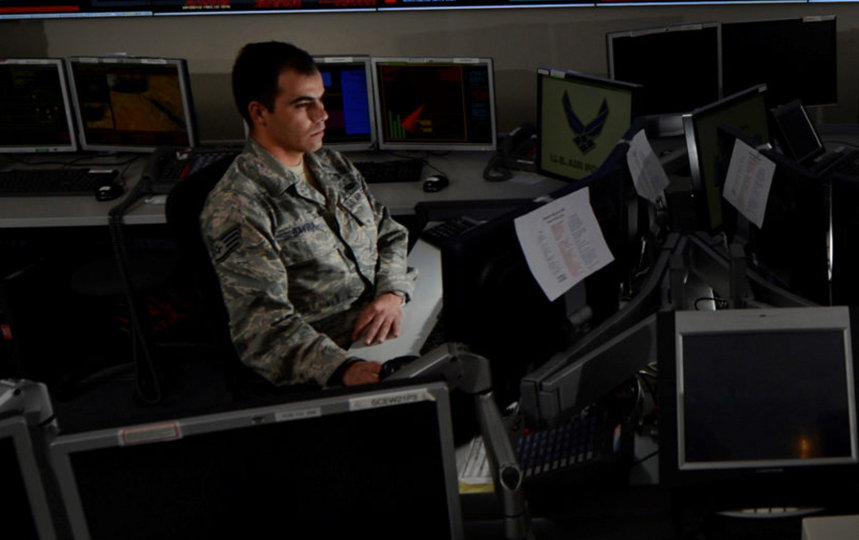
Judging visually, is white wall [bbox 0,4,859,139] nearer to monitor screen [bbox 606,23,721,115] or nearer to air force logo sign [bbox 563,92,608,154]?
monitor screen [bbox 606,23,721,115]

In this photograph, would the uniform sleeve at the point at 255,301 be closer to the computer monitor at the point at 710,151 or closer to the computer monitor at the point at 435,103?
the computer monitor at the point at 710,151

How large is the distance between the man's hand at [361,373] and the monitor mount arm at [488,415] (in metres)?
0.60

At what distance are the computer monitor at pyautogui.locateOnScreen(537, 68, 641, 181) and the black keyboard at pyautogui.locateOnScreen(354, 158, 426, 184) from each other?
432 mm

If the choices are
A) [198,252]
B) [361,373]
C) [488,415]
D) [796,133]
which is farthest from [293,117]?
[796,133]

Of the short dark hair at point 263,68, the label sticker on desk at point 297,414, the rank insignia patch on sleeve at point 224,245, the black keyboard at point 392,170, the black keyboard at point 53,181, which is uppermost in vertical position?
the short dark hair at point 263,68

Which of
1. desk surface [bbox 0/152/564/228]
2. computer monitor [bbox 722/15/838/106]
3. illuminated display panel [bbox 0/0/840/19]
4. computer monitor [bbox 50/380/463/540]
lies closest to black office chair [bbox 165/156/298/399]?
desk surface [bbox 0/152/564/228]

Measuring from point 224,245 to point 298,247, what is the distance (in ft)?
0.72

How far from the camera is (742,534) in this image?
1384 millimetres

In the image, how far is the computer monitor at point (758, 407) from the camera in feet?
4.32

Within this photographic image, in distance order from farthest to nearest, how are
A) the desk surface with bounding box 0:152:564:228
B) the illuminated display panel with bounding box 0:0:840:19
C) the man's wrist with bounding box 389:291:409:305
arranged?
1. the illuminated display panel with bounding box 0:0:840:19
2. the desk surface with bounding box 0:152:564:228
3. the man's wrist with bounding box 389:291:409:305

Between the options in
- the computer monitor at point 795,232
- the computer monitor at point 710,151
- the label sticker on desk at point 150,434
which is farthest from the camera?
the computer monitor at point 710,151

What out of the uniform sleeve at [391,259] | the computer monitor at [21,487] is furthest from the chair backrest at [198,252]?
the computer monitor at [21,487]

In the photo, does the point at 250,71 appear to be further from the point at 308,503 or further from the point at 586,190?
the point at 308,503

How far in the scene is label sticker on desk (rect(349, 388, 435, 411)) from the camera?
1102 mm
